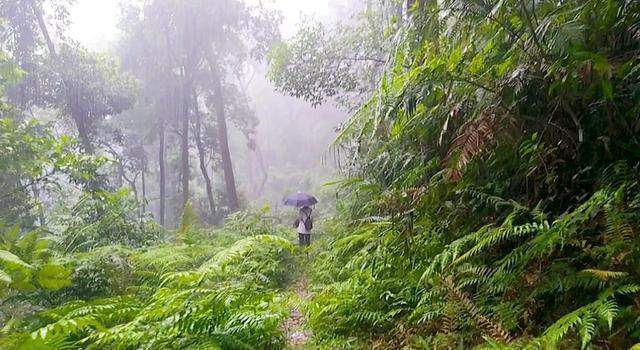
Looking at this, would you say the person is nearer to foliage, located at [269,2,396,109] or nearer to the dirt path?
foliage, located at [269,2,396,109]

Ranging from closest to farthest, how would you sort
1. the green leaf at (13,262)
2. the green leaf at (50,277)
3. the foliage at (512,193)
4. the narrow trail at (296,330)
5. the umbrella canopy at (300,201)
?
1. the foliage at (512,193)
2. the green leaf at (13,262)
3. the green leaf at (50,277)
4. the narrow trail at (296,330)
5. the umbrella canopy at (300,201)

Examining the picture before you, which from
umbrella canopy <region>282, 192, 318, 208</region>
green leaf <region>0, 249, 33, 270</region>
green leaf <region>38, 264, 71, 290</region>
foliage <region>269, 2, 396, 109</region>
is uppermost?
foliage <region>269, 2, 396, 109</region>

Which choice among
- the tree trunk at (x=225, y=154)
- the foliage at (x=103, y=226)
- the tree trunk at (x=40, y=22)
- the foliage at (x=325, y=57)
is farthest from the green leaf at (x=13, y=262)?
the tree trunk at (x=225, y=154)

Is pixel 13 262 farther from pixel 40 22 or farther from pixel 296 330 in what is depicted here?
pixel 40 22

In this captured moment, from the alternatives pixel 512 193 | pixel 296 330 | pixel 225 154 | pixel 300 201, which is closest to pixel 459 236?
pixel 512 193

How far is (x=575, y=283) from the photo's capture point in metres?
1.98

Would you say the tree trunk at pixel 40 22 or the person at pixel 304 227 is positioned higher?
the tree trunk at pixel 40 22

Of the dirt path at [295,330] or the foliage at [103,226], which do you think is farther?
the foliage at [103,226]

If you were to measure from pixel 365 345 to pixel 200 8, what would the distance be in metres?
18.8

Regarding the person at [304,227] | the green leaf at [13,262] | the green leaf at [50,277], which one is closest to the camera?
the green leaf at [13,262]

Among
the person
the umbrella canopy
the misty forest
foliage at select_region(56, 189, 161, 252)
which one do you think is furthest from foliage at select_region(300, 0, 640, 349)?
the umbrella canopy

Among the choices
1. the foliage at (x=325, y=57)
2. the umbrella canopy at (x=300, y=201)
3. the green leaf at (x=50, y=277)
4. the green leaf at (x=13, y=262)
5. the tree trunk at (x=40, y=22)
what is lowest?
the green leaf at (x=50, y=277)

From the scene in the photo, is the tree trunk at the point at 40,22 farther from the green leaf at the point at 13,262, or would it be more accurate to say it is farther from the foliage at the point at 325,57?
the green leaf at the point at 13,262

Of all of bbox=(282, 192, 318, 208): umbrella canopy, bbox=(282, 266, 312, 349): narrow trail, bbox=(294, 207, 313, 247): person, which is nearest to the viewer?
bbox=(282, 266, 312, 349): narrow trail
